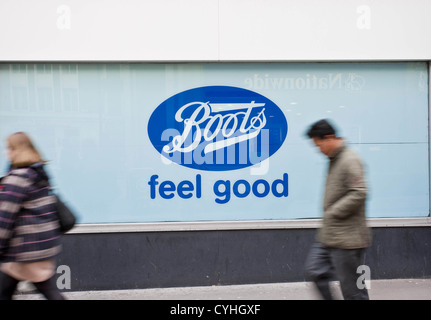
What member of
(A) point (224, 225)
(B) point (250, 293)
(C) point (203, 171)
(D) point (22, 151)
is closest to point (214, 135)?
(C) point (203, 171)

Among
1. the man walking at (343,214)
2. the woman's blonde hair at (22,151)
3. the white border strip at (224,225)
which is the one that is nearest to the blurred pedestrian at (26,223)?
the woman's blonde hair at (22,151)

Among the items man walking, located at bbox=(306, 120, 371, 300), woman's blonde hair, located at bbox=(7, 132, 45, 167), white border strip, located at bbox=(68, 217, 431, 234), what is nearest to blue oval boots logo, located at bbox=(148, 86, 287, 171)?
white border strip, located at bbox=(68, 217, 431, 234)

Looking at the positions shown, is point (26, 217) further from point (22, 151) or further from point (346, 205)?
point (346, 205)

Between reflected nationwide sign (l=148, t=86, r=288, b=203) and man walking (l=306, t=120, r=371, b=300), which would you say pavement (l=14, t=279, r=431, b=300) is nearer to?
reflected nationwide sign (l=148, t=86, r=288, b=203)

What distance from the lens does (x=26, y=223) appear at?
165 inches

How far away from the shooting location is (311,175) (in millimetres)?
7133

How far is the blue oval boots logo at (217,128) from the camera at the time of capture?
22.8 feet

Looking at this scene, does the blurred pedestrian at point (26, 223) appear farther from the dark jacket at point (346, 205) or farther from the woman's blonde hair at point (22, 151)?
the dark jacket at point (346, 205)

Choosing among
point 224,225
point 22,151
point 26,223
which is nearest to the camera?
point 26,223

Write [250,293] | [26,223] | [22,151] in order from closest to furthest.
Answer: [26,223]
[22,151]
[250,293]

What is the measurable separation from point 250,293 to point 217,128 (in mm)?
2050

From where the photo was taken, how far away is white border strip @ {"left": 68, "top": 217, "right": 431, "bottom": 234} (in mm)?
6855

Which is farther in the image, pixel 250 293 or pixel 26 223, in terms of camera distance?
pixel 250 293

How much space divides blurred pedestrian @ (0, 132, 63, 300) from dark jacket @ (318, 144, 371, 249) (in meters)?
2.17
